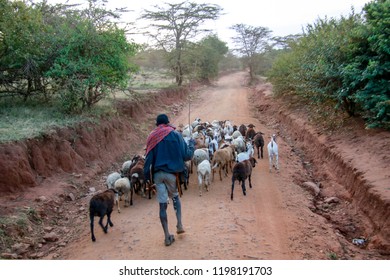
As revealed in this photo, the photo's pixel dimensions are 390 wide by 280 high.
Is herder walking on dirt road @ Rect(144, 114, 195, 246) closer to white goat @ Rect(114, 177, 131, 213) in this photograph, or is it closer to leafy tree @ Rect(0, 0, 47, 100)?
white goat @ Rect(114, 177, 131, 213)

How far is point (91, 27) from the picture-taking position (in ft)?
45.4

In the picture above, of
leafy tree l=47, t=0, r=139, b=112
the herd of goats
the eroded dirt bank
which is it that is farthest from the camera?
leafy tree l=47, t=0, r=139, b=112

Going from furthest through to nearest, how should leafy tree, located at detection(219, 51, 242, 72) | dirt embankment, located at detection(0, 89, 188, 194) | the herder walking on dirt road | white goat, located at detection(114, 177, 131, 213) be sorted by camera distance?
leafy tree, located at detection(219, 51, 242, 72) → dirt embankment, located at detection(0, 89, 188, 194) → white goat, located at detection(114, 177, 131, 213) → the herder walking on dirt road

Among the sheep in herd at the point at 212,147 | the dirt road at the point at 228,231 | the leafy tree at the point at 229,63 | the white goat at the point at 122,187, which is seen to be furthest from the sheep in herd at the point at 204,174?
the leafy tree at the point at 229,63

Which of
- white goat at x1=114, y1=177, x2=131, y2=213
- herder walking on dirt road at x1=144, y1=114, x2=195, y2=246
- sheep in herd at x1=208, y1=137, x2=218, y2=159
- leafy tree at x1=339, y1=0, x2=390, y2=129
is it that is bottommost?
white goat at x1=114, y1=177, x2=131, y2=213

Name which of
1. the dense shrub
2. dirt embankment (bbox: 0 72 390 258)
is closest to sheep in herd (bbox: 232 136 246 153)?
A: dirt embankment (bbox: 0 72 390 258)

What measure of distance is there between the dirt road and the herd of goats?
36 centimetres

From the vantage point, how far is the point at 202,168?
8.99 metres

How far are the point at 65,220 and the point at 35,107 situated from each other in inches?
262

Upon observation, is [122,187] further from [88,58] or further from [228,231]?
[88,58]

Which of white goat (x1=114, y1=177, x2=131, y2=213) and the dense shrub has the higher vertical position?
the dense shrub

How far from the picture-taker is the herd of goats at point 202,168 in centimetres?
707

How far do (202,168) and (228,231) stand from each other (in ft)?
8.91

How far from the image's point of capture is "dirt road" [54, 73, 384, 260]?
19.2 feet
